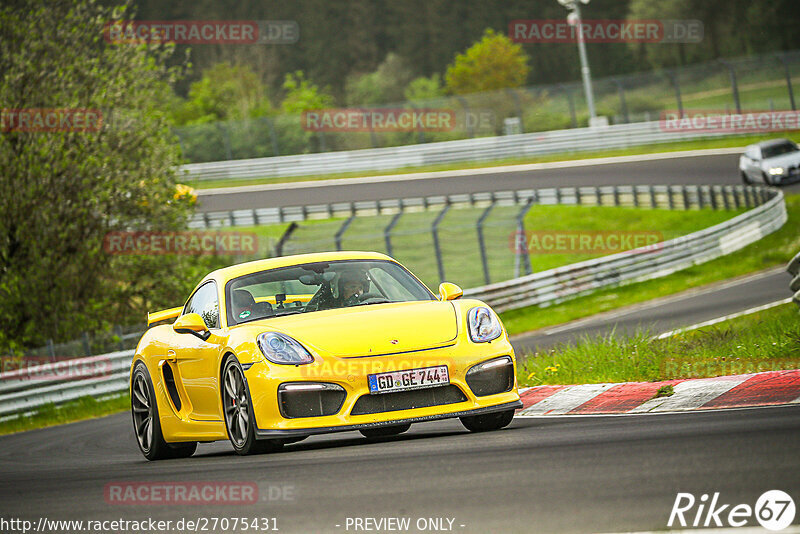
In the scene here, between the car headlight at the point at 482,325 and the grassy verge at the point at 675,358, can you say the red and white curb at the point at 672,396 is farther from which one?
the car headlight at the point at 482,325

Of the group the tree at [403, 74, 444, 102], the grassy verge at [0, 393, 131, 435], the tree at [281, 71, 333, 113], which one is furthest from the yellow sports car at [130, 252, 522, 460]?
the tree at [403, 74, 444, 102]

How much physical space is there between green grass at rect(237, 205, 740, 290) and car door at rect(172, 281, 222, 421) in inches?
822

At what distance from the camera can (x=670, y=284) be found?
27.6m

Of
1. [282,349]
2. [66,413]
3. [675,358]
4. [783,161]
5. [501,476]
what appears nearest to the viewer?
[501,476]

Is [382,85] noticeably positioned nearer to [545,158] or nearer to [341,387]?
[545,158]

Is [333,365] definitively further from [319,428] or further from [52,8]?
[52,8]

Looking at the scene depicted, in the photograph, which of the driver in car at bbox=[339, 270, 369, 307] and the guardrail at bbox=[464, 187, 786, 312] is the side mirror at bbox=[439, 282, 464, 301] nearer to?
the driver in car at bbox=[339, 270, 369, 307]

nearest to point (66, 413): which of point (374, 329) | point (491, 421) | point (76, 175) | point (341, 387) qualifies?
point (76, 175)

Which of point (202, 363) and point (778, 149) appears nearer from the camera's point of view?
point (202, 363)

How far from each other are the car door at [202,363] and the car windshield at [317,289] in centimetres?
25

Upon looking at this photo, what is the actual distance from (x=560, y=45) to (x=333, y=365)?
105 metres

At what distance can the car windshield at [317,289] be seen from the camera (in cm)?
867

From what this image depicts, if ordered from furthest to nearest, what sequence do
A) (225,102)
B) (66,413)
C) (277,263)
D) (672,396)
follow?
(225,102) → (66,413) → (277,263) → (672,396)

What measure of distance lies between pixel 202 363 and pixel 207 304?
72 centimetres
